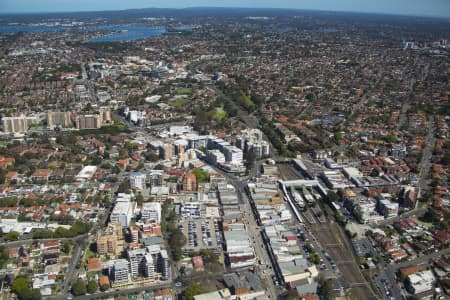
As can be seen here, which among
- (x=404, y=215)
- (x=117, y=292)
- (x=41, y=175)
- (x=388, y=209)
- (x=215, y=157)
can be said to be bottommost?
(x=117, y=292)

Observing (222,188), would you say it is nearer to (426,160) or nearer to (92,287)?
(92,287)

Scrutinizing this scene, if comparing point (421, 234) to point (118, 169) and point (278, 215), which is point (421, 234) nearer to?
point (278, 215)

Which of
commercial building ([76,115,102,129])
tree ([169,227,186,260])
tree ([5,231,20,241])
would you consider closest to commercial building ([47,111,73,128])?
commercial building ([76,115,102,129])

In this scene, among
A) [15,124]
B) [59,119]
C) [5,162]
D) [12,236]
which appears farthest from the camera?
[59,119]

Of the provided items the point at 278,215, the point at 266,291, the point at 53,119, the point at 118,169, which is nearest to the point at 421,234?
the point at 278,215

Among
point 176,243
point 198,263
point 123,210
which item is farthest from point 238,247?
point 123,210

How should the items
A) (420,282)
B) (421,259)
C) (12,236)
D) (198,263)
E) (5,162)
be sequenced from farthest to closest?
(5,162), (12,236), (421,259), (198,263), (420,282)

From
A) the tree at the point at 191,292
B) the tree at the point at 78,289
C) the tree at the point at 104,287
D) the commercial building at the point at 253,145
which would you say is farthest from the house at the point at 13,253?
the commercial building at the point at 253,145
